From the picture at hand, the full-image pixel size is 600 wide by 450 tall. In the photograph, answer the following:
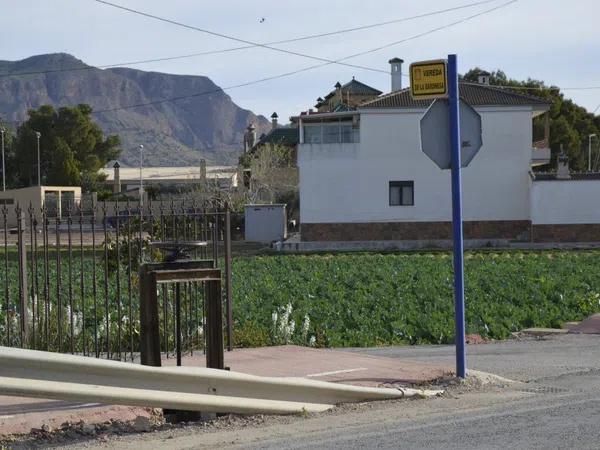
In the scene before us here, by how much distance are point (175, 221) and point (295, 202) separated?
208 ft

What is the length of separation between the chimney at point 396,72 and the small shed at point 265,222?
11394 mm

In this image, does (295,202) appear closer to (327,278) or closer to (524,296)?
(327,278)

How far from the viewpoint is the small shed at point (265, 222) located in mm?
62984

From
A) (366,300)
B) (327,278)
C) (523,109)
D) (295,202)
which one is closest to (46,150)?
(295,202)

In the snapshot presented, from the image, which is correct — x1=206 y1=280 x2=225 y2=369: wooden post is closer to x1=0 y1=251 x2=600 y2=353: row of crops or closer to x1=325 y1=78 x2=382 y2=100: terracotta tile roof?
x1=0 y1=251 x2=600 y2=353: row of crops

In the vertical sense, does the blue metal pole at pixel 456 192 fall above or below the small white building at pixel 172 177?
below

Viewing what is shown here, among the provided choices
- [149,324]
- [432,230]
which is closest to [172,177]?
[432,230]

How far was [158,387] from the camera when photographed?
8.68 m

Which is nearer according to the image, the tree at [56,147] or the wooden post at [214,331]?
the wooden post at [214,331]

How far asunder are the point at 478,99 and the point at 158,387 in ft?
156

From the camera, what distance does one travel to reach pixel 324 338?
17047 mm

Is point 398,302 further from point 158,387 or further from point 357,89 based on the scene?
point 357,89

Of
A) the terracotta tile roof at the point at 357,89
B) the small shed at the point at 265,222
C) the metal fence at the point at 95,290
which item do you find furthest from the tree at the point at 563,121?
the metal fence at the point at 95,290

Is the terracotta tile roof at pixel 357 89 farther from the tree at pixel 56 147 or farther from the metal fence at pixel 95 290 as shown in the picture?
the metal fence at pixel 95 290
